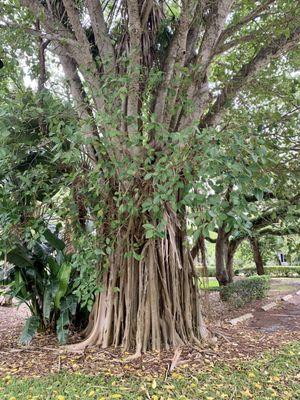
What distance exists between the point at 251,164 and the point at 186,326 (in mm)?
1830

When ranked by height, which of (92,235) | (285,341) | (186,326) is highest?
(92,235)

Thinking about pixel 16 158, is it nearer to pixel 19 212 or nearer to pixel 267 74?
pixel 19 212

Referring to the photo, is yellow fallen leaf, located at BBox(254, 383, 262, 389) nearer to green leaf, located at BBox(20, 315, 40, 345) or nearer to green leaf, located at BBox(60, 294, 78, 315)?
green leaf, located at BBox(60, 294, 78, 315)

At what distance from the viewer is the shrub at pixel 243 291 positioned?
20.1 feet

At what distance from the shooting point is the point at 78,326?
3822 mm

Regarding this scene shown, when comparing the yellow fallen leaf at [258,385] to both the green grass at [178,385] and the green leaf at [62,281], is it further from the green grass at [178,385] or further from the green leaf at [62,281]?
the green leaf at [62,281]

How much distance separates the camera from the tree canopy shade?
271cm

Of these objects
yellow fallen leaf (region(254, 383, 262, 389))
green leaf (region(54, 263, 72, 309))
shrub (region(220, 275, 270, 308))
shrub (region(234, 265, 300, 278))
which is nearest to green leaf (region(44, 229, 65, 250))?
green leaf (region(54, 263, 72, 309))

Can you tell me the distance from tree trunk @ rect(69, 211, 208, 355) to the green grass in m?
0.46

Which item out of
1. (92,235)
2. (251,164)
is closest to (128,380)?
(92,235)

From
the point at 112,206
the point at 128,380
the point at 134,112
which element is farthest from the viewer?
the point at 112,206

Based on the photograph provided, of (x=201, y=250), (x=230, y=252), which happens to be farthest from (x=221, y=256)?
(x=201, y=250)

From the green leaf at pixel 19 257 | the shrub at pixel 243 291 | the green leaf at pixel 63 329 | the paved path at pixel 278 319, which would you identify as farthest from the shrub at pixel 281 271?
the green leaf at pixel 19 257

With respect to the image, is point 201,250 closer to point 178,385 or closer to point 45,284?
point 178,385
